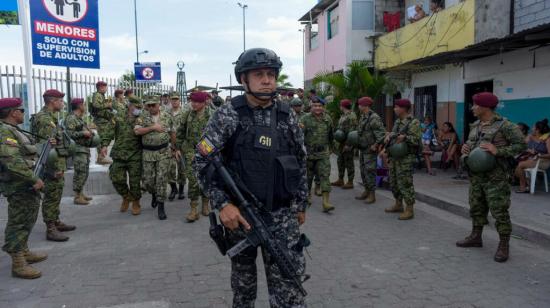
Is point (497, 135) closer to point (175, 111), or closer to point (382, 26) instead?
point (175, 111)

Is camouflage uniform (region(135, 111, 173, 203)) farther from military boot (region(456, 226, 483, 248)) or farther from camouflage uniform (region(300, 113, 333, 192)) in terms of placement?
military boot (region(456, 226, 483, 248))

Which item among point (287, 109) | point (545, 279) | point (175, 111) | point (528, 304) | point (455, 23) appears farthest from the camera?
point (455, 23)

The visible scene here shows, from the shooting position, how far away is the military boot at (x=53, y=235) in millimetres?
5520

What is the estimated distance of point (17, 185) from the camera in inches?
171

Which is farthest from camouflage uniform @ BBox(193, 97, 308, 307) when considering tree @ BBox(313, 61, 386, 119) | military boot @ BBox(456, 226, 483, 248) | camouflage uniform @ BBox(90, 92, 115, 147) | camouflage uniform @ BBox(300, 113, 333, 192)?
tree @ BBox(313, 61, 386, 119)

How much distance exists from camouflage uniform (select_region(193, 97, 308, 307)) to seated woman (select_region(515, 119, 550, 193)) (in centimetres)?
656

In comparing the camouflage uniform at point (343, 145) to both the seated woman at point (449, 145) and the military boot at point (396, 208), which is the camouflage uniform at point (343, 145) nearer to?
the military boot at point (396, 208)

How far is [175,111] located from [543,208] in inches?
264

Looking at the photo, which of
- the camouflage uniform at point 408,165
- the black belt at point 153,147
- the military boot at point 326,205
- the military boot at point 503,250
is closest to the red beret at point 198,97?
the black belt at point 153,147

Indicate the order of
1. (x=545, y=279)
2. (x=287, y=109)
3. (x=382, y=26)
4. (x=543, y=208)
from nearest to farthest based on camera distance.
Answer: (x=287, y=109) → (x=545, y=279) → (x=543, y=208) → (x=382, y=26)

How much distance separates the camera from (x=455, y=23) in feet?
38.0

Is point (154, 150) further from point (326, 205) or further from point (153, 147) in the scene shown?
point (326, 205)

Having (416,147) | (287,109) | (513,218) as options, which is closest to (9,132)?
(287,109)

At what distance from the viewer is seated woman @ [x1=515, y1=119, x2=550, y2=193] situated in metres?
7.91
